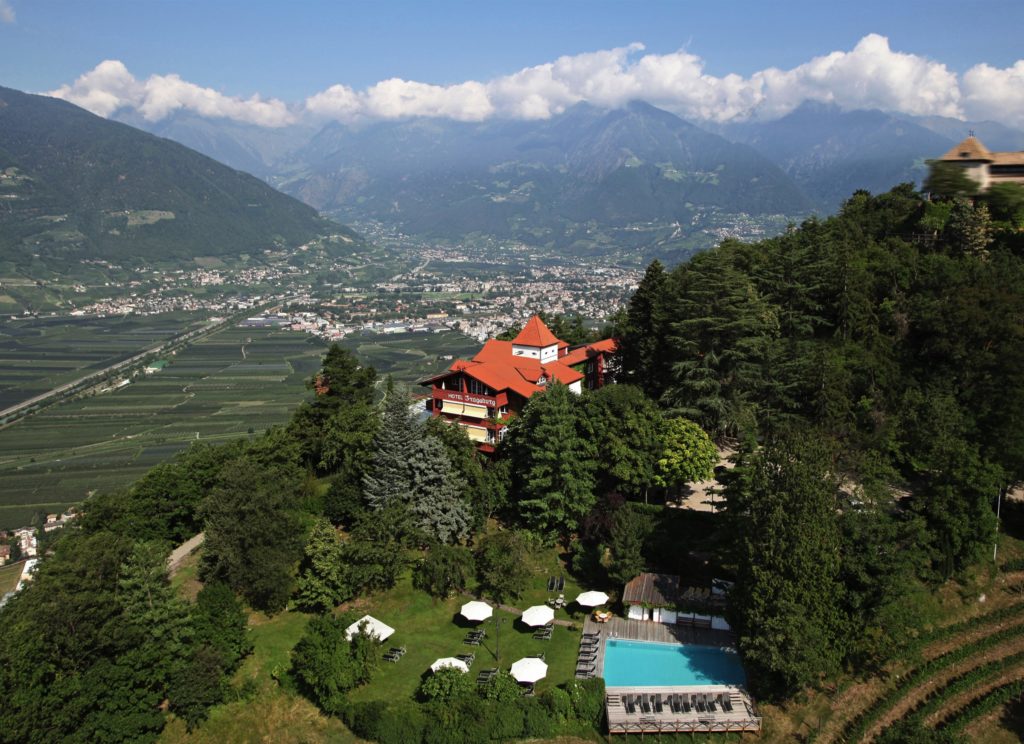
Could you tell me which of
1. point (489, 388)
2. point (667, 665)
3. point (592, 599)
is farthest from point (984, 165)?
point (489, 388)

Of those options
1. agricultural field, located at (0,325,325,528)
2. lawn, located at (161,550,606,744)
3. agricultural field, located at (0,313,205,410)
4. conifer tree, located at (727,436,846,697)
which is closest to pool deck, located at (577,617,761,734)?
conifer tree, located at (727,436,846,697)

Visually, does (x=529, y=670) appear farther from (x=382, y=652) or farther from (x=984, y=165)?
(x=984, y=165)

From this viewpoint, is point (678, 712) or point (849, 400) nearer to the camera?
point (678, 712)

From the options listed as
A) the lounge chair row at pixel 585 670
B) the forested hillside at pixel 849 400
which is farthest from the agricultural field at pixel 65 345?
the lounge chair row at pixel 585 670

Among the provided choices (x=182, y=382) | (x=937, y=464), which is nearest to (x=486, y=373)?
(x=937, y=464)

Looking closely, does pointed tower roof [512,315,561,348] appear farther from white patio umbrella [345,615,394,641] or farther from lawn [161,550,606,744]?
white patio umbrella [345,615,394,641]

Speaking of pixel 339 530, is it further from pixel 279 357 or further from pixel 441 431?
pixel 279 357
